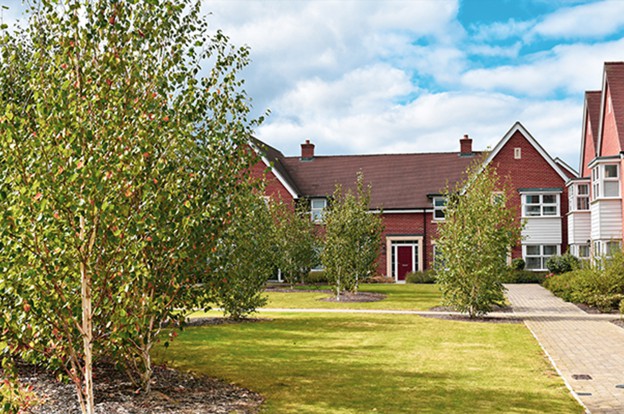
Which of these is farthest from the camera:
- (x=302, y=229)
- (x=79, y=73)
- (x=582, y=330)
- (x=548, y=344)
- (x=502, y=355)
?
(x=302, y=229)

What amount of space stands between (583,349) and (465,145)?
34700 mm

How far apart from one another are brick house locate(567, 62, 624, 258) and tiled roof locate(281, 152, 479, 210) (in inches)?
300

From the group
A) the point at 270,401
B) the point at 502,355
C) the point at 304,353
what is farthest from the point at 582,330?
the point at 270,401

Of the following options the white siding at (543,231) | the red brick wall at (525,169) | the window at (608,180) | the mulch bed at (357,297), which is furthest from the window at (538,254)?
the mulch bed at (357,297)

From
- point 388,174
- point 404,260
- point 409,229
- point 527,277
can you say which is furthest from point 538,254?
point 388,174

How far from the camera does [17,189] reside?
21.6ft

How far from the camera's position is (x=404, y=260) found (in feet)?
143

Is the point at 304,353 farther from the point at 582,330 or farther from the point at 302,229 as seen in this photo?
the point at 302,229

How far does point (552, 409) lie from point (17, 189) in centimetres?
731

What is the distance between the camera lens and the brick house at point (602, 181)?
3184cm

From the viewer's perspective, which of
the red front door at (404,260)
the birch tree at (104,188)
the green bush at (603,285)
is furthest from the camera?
the red front door at (404,260)

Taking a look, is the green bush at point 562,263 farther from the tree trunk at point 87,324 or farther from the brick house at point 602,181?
the tree trunk at point 87,324

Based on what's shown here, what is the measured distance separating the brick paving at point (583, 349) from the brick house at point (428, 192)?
Answer: 17672 mm

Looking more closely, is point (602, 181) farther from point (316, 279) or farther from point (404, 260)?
point (316, 279)
